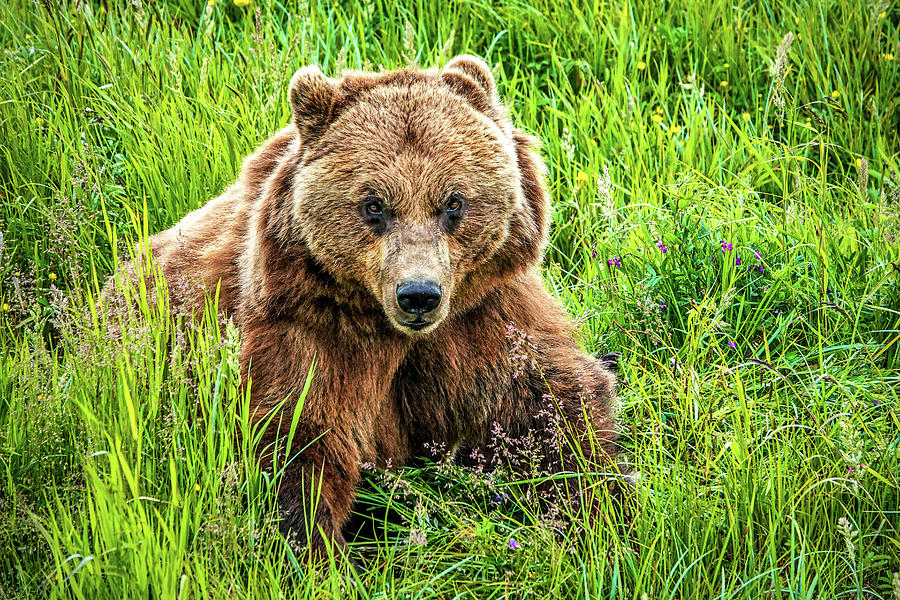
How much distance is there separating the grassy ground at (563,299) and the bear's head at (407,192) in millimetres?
553

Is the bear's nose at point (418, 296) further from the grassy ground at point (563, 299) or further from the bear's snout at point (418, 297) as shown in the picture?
the grassy ground at point (563, 299)

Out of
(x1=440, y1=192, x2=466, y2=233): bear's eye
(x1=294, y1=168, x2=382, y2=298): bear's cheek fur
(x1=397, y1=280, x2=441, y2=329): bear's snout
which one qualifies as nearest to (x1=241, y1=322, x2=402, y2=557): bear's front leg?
(x1=294, y1=168, x2=382, y2=298): bear's cheek fur

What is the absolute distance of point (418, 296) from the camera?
3133 mm

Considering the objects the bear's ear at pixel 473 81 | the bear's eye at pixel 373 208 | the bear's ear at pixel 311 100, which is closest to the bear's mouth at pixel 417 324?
the bear's eye at pixel 373 208

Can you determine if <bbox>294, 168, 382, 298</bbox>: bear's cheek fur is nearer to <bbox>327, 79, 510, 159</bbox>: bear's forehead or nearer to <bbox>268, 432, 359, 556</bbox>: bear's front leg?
<bbox>327, 79, 510, 159</bbox>: bear's forehead

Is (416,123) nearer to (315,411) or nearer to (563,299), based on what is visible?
(315,411)

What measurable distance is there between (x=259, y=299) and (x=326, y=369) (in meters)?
0.35

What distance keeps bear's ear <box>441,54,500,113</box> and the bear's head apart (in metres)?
0.02

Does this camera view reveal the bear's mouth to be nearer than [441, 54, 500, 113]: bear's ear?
Yes

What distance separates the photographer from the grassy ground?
2912 millimetres

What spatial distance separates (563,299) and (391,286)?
1.79 m

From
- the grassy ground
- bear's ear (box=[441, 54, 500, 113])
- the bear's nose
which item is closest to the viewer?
the grassy ground

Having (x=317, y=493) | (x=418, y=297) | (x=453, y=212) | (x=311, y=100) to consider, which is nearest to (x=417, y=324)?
(x=418, y=297)

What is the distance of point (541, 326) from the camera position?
12.4 ft
